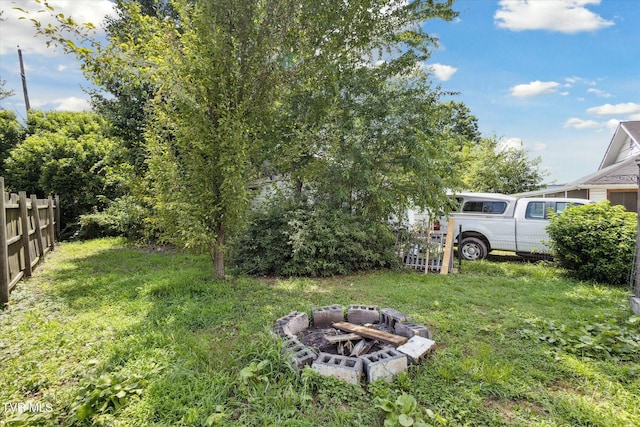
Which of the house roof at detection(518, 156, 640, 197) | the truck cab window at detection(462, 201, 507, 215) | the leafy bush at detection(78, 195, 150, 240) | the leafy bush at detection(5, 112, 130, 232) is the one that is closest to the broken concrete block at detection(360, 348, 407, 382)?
the truck cab window at detection(462, 201, 507, 215)

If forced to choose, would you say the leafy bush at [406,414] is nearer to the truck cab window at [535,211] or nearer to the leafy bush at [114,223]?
the truck cab window at [535,211]

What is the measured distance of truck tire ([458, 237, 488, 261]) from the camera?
25.2 ft

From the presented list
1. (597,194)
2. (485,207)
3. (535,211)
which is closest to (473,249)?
(485,207)

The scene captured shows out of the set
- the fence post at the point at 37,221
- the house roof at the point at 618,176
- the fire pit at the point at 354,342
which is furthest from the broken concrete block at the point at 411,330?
the house roof at the point at 618,176

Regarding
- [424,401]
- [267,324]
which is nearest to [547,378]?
[424,401]

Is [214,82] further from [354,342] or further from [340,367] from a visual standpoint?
[340,367]

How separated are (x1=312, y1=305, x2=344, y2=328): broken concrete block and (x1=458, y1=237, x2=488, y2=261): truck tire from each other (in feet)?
18.0

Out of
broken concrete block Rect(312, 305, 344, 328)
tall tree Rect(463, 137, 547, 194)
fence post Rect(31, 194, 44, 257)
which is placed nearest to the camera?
broken concrete block Rect(312, 305, 344, 328)

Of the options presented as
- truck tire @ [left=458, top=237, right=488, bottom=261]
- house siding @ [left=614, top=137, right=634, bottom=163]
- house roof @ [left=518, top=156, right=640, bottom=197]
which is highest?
house siding @ [left=614, top=137, right=634, bottom=163]

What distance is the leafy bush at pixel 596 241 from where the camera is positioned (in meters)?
5.40

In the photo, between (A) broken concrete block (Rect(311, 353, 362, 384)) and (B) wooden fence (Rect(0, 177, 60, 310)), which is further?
(B) wooden fence (Rect(0, 177, 60, 310))

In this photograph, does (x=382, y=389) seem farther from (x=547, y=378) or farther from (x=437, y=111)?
(x=437, y=111)

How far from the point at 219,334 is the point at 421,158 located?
5007 millimetres

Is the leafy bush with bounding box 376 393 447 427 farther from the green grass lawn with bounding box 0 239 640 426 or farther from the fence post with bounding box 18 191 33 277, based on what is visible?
the fence post with bounding box 18 191 33 277
